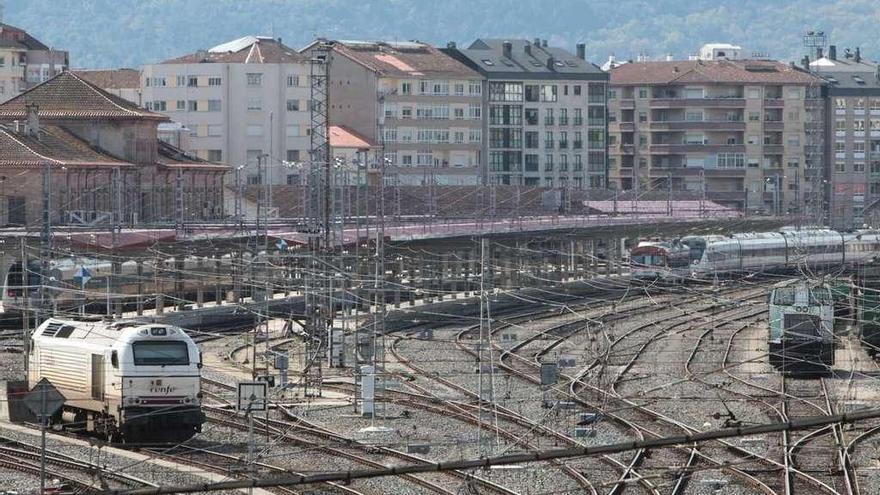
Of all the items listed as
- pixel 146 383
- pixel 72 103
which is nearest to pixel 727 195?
pixel 72 103

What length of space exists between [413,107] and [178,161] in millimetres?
28304

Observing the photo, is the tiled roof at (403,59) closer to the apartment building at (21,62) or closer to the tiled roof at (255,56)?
the tiled roof at (255,56)

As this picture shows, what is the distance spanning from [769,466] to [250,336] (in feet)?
80.5

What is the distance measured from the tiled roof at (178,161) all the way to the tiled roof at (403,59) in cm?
1972

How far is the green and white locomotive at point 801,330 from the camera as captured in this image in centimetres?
3994

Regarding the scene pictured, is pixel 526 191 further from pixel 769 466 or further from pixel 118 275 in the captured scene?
pixel 769 466

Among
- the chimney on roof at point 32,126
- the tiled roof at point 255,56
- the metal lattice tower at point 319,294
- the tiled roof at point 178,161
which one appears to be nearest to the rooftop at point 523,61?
the tiled roof at point 255,56

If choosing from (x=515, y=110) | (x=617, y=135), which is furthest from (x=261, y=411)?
(x=617, y=135)

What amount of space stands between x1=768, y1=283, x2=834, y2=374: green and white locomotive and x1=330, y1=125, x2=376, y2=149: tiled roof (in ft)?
199

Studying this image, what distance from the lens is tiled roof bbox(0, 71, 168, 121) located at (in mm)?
84250

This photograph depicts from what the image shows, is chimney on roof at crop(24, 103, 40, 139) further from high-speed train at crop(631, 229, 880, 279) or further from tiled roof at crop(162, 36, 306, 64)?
tiled roof at crop(162, 36, 306, 64)

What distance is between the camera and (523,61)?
12219cm

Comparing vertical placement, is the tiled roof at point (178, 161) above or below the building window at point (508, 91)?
below


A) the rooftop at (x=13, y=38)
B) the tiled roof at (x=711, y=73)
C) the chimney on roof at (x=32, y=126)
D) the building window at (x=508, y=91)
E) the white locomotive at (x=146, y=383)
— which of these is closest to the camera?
the white locomotive at (x=146, y=383)
